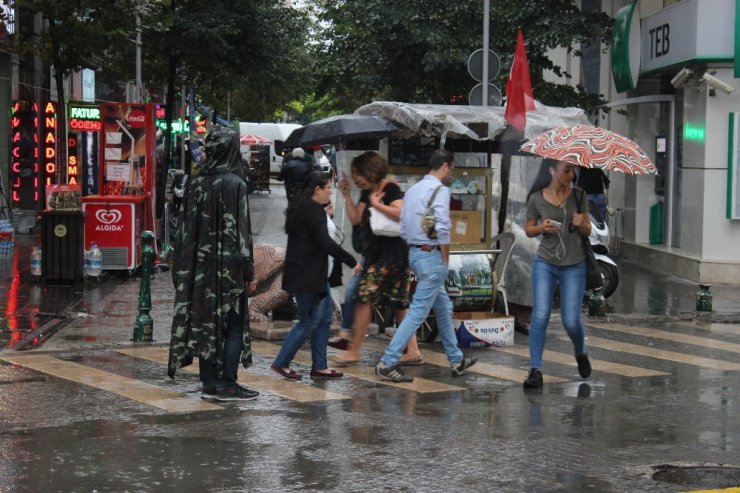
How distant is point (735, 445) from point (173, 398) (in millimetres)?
3912

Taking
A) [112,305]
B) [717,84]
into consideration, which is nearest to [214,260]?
[112,305]

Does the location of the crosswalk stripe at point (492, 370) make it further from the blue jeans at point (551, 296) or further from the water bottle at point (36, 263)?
the water bottle at point (36, 263)

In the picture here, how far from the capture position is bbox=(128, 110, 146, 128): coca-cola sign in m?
17.4

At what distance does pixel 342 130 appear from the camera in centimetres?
1156

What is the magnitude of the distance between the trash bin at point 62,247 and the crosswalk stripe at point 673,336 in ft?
21.8

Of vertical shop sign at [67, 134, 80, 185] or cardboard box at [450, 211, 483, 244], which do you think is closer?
cardboard box at [450, 211, 483, 244]

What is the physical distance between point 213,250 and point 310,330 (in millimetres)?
1440

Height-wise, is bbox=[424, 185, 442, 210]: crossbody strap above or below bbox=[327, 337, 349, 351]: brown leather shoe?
above

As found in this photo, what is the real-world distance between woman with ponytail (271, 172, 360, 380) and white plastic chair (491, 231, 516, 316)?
3.20 m

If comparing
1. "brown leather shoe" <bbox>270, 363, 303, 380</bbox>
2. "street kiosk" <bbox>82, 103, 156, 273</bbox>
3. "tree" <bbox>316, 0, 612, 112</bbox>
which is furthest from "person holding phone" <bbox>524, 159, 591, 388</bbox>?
"tree" <bbox>316, 0, 612, 112</bbox>

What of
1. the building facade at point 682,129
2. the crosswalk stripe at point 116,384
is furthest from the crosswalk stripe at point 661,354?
the building facade at point 682,129

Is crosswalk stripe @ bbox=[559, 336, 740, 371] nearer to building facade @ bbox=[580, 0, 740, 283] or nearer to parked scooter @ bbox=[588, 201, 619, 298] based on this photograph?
parked scooter @ bbox=[588, 201, 619, 298]

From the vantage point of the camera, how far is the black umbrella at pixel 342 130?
11.5 metres

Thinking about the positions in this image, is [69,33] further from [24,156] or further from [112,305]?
[24,156]
